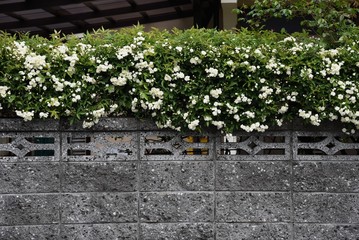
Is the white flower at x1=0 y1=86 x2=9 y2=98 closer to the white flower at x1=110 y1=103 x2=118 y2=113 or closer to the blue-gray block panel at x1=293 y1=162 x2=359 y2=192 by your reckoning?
the white flower at x1=110 y1=103 x2=118 y2=113

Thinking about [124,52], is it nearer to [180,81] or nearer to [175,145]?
[180,81]

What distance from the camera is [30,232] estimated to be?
4965 mm

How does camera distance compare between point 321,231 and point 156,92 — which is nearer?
point 156,92

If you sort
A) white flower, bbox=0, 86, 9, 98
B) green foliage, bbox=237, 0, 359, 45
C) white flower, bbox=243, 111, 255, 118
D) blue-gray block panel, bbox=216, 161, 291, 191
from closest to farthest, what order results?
white flower, bbox=0, 86, 9, 98 < white flower, bbox=243, 111, 255, 118 < blue-gray block panel, bbox=216, 161, 291, 191 < green foliage, bbox=237, 0, 359, 45

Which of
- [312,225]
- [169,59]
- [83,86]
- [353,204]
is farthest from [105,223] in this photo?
[353,204]

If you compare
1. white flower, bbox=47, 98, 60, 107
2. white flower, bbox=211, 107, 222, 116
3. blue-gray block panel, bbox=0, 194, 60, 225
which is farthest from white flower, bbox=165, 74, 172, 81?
A: blue-gray block panel, bbox=0, 194, 60, 225

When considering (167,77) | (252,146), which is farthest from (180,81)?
(252,146)

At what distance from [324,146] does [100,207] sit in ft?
7.14

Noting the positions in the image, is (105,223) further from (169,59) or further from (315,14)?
(315,14)

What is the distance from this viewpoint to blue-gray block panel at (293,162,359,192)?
503cm

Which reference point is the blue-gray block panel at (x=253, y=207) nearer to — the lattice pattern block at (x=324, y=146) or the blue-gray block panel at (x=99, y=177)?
the lattice pattern block at (x=324, y=146)

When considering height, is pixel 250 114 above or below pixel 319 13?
below

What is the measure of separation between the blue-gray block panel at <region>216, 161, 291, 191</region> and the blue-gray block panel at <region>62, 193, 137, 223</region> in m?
0.84

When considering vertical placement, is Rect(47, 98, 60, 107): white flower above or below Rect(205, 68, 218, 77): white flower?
below
